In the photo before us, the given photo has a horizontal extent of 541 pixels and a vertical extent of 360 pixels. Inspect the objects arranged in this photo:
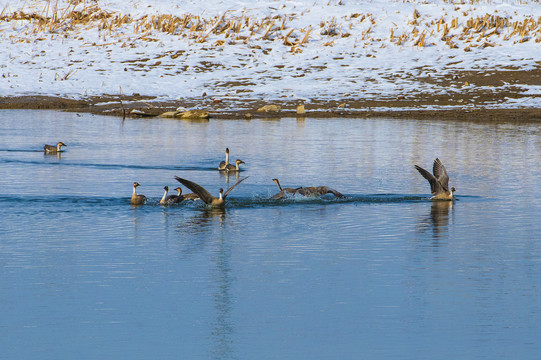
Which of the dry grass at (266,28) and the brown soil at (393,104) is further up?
the dry grass at (266,28)

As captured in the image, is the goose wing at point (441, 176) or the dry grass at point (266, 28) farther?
the dry grass at point (266, 28)

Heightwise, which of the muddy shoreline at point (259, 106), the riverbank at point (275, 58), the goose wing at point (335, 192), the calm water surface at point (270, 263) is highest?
the riverbank at point (275, 58)

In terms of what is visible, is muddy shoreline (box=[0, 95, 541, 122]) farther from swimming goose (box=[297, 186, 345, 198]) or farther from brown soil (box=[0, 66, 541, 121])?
swimming goose (box=[297, 186, 345, 198])

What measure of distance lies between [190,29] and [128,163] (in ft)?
101

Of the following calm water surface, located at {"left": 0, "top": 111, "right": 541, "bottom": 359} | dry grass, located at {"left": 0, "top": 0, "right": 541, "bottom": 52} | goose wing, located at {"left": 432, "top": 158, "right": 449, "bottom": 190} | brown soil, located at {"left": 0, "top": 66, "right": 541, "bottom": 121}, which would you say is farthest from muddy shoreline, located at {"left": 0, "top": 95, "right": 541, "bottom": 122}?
goose wing, located at {"left": 432, "top": 158, "right": 449, "bottom": 190}

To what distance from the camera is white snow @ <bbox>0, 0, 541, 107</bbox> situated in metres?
43.6

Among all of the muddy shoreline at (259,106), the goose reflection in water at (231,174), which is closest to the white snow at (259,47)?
the muddy shoreline at (259,106)

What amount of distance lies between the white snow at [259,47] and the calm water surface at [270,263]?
20.9m

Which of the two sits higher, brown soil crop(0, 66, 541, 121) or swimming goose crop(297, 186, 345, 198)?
brown soil crop(0, 66, 541, 121)

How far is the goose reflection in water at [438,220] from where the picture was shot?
546 inches

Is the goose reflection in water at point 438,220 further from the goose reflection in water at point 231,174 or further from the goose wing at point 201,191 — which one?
the goose reflection in water at point 231,174

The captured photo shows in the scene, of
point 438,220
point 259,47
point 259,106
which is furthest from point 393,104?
point 438,220

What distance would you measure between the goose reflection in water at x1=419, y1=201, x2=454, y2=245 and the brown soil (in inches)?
820

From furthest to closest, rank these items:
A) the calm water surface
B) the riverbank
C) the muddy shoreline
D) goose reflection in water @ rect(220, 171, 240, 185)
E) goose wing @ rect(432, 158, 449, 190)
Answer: the riverbank
the muddy shoreline
goose reflection in water @ rect(220, 171, 240, 185)
goose wing @ rect(432, 158, 449, 190)
the calm water surface
